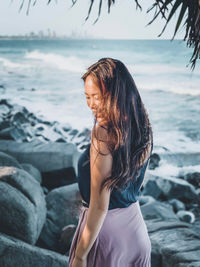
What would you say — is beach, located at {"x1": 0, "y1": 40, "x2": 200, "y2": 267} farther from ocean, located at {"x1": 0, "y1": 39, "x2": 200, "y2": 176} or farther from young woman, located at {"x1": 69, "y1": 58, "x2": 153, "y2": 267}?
young woman, located at {"x1": 69, "y1": 58, "x2": 153, "y2": 267}

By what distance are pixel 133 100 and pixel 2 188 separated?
1.85m

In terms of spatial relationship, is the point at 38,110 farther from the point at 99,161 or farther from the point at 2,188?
the point at 99,161

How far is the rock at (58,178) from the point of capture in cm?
495

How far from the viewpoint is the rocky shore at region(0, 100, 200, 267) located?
227cm

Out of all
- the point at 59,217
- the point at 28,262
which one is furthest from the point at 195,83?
the point at 28,262

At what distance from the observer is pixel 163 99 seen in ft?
56.0

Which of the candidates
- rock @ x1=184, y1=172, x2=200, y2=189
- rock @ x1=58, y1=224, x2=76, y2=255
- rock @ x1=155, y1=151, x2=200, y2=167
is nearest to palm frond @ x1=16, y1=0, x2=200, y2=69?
rock @ x1=58, y1=224, x2=76, y2=255

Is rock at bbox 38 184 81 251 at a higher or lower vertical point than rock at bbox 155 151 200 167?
higher

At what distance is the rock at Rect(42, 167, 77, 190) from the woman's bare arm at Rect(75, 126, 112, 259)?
3.59 m

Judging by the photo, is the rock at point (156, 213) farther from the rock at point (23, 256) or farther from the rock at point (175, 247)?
the rock at point (23, 256)

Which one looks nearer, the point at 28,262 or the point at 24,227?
the point at 28,262

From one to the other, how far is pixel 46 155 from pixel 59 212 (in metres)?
1.62

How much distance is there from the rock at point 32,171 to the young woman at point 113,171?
3168mm

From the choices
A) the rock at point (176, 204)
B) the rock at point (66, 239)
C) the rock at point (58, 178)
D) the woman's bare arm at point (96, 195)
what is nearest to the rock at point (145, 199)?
the rock at point (176, 204)
